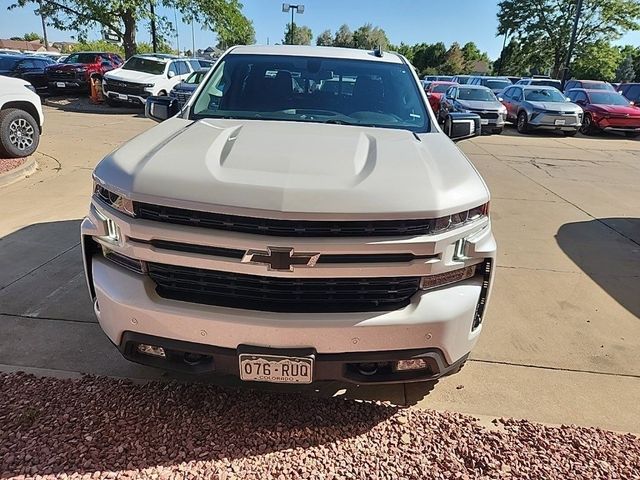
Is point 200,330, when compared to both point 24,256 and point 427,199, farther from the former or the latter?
point 24,256

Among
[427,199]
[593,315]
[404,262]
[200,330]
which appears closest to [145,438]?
[200,330]

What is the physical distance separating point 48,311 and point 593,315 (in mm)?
4149

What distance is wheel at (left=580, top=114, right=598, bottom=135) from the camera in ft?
Result: 55.8

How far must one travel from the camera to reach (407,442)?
249 cm

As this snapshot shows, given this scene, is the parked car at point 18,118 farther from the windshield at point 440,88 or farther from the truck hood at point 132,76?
the windshield at point 440,88

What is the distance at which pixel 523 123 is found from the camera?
16.8 m

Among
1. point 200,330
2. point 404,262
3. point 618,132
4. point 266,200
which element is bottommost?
point 618,132

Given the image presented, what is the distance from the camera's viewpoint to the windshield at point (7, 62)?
62.7 ft

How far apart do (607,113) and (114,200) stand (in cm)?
1820

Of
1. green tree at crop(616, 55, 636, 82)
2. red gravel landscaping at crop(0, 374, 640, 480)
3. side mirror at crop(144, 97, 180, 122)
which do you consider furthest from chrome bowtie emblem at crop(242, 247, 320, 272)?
green tree at crop(616, 55, 636, 82)

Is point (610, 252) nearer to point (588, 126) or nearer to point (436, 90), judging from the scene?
point (588, 126)

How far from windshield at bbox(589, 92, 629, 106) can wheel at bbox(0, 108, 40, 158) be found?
17541mm

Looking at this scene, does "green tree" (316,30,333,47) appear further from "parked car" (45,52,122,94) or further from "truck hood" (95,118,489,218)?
"truck hood" (95,118,489,218)

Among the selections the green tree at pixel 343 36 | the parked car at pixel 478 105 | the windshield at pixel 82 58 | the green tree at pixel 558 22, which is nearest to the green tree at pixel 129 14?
the windshield at pixel 82 58
